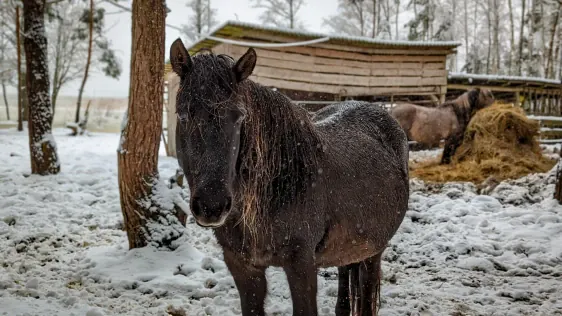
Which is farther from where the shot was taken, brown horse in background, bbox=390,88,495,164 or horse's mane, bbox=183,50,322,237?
brown horse in background, bbox=390,88,495,164

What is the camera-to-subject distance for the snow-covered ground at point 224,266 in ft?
10.2

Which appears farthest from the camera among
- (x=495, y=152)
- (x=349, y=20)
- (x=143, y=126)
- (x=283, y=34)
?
(x=349, y=20)

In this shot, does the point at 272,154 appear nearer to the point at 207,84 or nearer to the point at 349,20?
the point at 207,84

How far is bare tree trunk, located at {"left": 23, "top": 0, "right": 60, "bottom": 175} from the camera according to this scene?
290 inches

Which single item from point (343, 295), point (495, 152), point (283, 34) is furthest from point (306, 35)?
point (343, 295)

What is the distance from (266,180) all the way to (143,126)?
2.68m

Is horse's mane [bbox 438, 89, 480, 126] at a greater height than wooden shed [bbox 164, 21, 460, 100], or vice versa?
wooden shed [bbox 164, 21, 460, 100]

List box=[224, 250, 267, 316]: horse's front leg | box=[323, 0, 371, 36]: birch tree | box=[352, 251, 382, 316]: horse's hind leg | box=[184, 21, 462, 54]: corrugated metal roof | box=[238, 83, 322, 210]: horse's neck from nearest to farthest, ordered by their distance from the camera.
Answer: box=[238, 83, 322, 210]: horse's neck → box=[224, 250, 267, 316]: horse's front leg → box=[352, 251, 382, 316]: horse's hind leg → box=[184, 21, 462, 54]: corrugated metal roof → box=[323, 0, 371, 36]: birch tree

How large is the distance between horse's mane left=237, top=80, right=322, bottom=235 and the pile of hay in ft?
21.5

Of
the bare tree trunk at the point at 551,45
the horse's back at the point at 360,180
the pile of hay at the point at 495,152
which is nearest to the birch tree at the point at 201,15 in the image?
the pile of hay at the point at 495,152

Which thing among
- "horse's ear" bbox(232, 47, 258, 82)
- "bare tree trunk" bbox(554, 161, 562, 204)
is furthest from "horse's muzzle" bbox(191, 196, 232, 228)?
"bare tree trunk" bbox(554, 161, 562, 204)

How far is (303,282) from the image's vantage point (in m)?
1.92

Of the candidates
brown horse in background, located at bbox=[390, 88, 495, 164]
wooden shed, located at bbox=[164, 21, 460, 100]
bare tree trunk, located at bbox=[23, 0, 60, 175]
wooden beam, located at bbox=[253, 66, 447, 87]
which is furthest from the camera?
wooden beam, located at bbox=[253, 66, 447, 87]

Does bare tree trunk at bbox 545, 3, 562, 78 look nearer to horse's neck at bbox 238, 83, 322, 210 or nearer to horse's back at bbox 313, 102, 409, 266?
horse's back at bbox 313, 102, 409, 266
